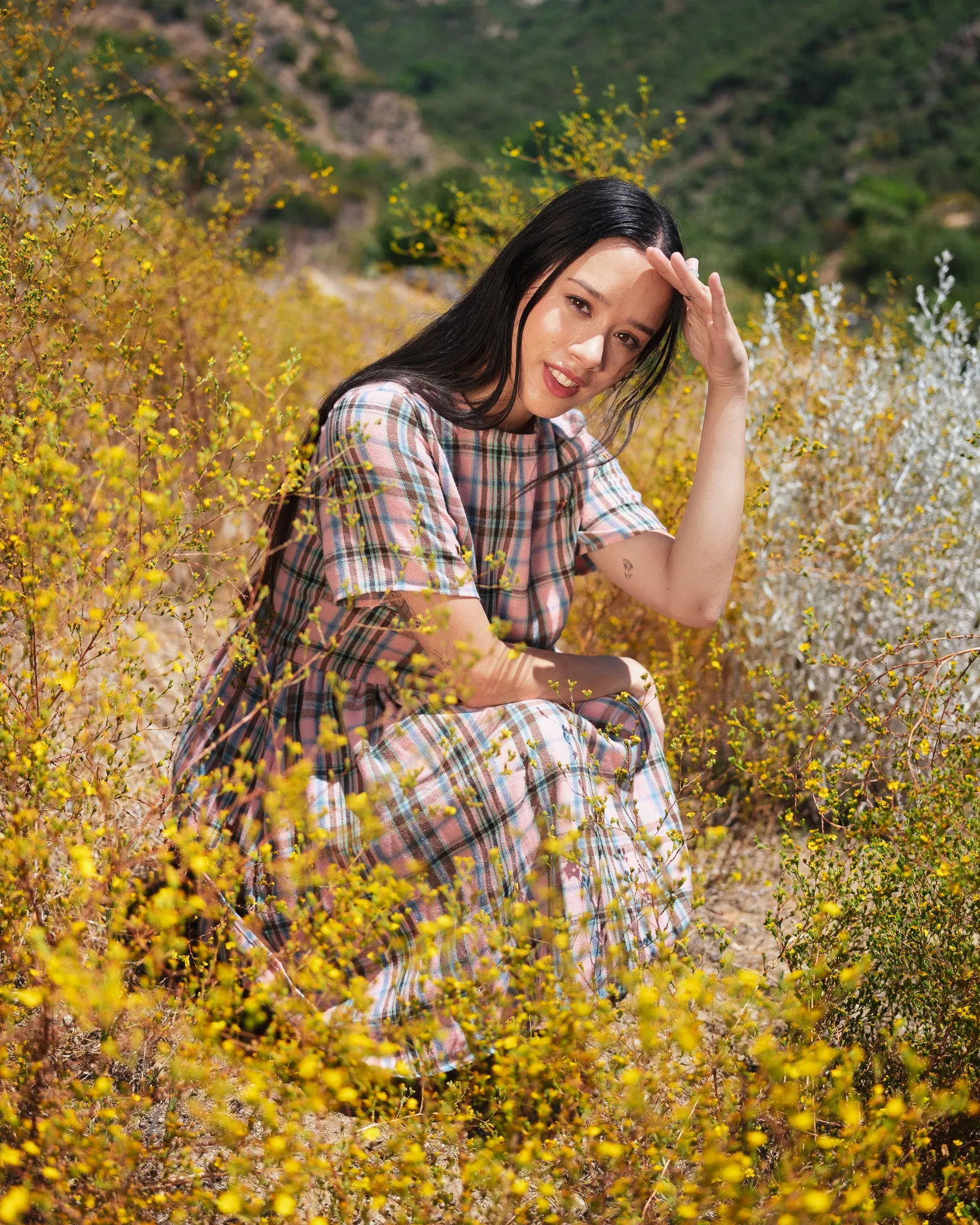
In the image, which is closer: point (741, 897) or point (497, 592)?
point (497, 592)

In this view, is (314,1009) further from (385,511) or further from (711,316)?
(711,316)

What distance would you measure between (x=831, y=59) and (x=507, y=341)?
44.2 meters

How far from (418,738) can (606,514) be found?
26.4 inches

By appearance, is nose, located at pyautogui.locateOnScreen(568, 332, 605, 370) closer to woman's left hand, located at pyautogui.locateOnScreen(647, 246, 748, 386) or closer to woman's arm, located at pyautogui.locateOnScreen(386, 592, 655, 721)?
woman's left hand, located at pyautogui.locateOnScreen(647, 246, 748, 386)

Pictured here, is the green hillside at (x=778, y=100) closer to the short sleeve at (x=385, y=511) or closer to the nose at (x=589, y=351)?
the nose at (x=589, y=351)

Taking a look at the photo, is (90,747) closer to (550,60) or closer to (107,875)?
(107,875)

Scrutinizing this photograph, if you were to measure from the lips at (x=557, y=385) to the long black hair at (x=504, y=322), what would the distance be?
0.08m

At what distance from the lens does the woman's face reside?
170 centimetres

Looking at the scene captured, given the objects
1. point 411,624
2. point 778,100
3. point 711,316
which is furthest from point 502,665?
point 778,100

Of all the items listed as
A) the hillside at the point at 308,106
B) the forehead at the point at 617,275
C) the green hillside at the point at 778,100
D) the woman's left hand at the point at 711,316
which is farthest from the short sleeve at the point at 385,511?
the green hillside at the point at 778,100

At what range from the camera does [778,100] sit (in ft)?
127

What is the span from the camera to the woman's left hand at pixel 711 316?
5.52 ft

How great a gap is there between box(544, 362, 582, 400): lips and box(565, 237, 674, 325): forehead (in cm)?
14

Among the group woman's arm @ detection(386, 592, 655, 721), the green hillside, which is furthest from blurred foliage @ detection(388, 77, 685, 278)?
the green hillside
